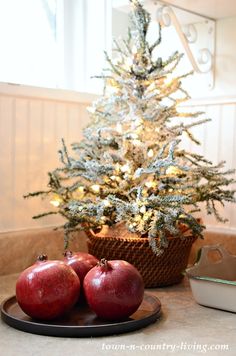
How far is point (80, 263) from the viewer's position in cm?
108

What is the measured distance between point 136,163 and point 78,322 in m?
0.45

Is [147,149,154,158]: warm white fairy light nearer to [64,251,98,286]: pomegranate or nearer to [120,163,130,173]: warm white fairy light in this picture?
[120,163,130,173]: warm white fairy light

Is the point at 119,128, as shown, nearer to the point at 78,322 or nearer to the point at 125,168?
the point at 125,168

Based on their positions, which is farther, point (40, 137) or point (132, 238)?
point (40, 137)

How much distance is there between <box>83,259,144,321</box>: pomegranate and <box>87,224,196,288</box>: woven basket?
0.87 feet

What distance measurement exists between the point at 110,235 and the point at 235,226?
0.40 metres

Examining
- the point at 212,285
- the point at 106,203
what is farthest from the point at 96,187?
the point at 212,285

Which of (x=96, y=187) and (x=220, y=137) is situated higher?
(x=220, y=137)

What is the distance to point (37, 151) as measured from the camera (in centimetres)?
147

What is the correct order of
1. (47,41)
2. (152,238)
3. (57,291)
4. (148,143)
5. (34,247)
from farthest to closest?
(47,41) → (34,247) → (148,143) → (152,238) → (57,291)

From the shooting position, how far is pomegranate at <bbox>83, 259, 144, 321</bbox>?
0.96 metres

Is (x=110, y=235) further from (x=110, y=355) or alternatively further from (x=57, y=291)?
(x=110, y=355)

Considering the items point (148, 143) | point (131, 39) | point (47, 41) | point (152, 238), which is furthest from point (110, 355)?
point (47, 41)

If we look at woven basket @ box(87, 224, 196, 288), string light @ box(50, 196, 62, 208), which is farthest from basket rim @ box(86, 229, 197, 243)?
string light @ box(50, 196, 62, 208)
